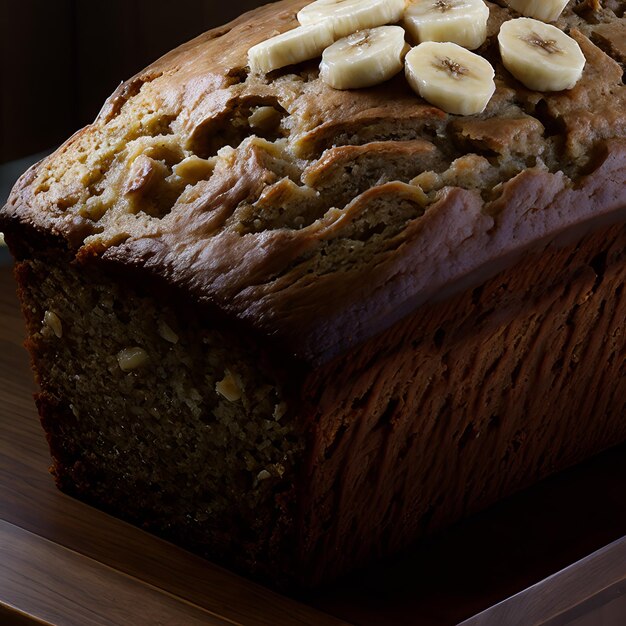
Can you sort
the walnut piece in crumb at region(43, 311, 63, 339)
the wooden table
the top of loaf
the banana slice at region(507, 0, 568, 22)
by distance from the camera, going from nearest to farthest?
the top of loaf < the wooden table < the walnut piece in crumb at region(43, 311, 63, 339) < the banana slice at region(507, 0, 568, 22)

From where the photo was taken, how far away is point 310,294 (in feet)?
4.38

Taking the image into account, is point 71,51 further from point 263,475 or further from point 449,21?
point 263,475

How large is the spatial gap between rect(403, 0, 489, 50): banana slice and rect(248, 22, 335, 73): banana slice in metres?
0.13

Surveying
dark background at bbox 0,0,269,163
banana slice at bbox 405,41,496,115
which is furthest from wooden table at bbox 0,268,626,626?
dark background at bbox 0,0,269,163

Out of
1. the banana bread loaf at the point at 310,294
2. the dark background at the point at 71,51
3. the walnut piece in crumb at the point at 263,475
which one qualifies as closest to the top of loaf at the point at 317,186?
the banana bread loaf at the point at 310,294

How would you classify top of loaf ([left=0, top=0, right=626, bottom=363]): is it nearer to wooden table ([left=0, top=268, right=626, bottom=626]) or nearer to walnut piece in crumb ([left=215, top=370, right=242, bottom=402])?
walnut piece in crumb ([left=215, top=370, right=242, bottom=402])

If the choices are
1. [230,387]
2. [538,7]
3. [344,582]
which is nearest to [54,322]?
[230,387]

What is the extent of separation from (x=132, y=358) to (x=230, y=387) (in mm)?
181

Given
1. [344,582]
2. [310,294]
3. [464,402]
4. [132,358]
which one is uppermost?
[310,294]

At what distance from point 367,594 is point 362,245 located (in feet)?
1.66

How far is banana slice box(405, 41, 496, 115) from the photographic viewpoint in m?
1.54

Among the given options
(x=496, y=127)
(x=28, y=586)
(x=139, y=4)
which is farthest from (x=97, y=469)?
(x=139, y=4)

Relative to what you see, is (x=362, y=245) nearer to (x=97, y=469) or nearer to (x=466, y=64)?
(x=466, y=64)

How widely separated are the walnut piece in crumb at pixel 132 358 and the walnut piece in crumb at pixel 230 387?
0.15 metres
